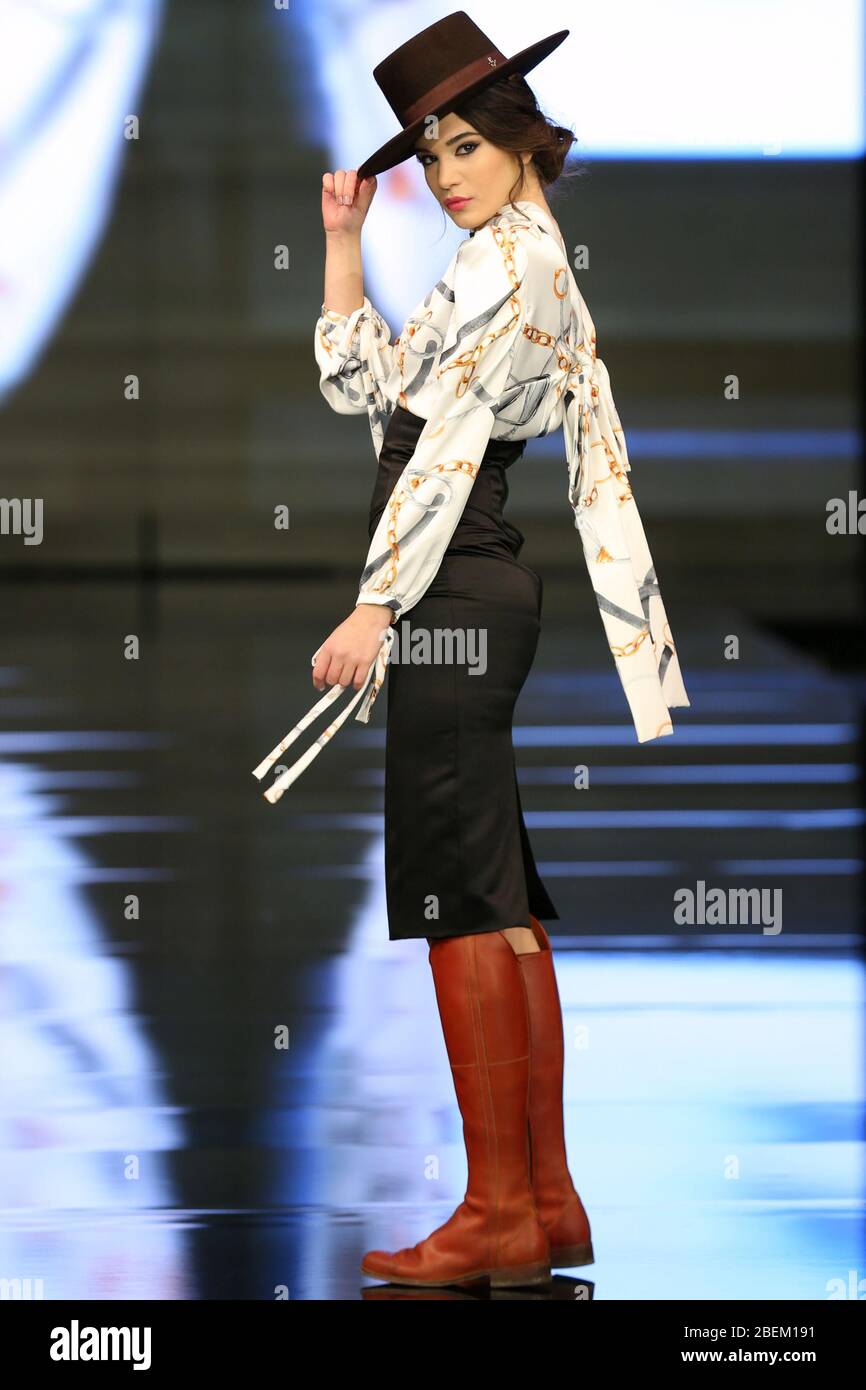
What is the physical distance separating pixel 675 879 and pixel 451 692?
2.41 m

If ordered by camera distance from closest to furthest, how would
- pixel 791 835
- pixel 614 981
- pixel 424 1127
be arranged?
1. pixel 424 1127
2. pixel 614 981
3. pixel 791 835

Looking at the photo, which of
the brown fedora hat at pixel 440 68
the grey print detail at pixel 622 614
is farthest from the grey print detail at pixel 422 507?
the brown fedora hat at pixel 440 68

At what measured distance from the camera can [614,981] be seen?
3584mm

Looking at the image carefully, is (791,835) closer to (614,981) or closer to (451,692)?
(614,981)

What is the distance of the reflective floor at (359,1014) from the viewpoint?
2.31 meters

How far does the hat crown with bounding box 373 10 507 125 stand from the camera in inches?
83.6

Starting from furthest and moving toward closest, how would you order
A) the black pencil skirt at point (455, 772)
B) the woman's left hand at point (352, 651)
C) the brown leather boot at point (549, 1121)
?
the brown leather boot at point (549, 1121), the black pencil skirt at point (455, 772), the woman's left hand at point (352, 651)

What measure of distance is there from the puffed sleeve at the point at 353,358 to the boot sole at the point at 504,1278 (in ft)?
3.17

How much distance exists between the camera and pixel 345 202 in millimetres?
2287

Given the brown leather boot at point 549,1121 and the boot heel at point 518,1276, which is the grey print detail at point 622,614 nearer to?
the brown leather boot at point 549,1121

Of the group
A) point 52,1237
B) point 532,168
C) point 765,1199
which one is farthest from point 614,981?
point 532,168

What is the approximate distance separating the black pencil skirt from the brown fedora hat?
18.5 inches

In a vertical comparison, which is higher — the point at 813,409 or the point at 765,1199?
the point at 813,409

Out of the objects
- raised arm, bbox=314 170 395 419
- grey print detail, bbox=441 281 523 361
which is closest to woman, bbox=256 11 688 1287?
grey print detail, bbox=441 281 523 361
